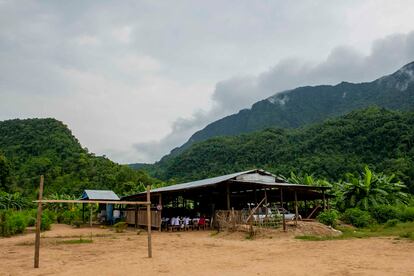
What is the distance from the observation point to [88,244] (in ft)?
49.3

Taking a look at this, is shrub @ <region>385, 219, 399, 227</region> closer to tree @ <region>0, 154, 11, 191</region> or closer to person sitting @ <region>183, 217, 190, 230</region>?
person sitting @ <region>183, 217, 190, 230</region>

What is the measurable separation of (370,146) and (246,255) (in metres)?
34.8

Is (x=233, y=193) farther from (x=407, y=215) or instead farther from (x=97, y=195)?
(x=407, y=215)

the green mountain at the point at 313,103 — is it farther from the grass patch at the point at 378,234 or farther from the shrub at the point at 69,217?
the shrub at the point at 69,217

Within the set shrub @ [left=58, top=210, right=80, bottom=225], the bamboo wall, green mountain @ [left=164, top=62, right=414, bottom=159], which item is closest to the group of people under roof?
the bamboo wall

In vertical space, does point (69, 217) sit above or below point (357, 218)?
above

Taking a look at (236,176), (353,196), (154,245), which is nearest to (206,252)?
(154,245)

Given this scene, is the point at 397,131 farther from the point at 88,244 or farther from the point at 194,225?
the point at 88,244

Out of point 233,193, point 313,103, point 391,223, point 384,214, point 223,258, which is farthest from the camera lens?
point 313,103

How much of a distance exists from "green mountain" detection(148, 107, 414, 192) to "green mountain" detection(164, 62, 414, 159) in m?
28.6

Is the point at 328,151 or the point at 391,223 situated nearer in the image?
the point at 391,223

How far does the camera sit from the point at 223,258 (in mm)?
10641

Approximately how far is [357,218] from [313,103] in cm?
8297

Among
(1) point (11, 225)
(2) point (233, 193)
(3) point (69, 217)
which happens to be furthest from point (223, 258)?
(3) point (69, 217)
